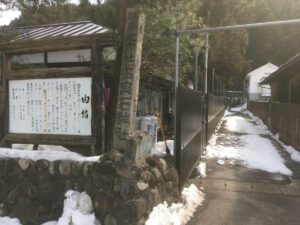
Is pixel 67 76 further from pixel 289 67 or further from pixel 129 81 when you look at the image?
pixel 289 67

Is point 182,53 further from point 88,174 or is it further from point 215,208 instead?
point 88,174

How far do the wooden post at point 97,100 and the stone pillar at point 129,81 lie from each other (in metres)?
0.39

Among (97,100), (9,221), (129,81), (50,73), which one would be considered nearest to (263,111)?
(129,81)

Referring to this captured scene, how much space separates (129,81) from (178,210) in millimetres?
2335

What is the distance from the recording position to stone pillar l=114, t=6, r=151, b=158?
3.78m

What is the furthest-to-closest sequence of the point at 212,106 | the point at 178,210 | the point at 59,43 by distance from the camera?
the point at 212,106 < the point at 59,43 < the point at 178,210

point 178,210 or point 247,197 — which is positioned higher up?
point 178,210

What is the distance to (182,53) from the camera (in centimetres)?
877

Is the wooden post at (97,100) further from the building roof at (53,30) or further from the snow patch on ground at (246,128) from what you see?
the snow patch on ground at (246,128)

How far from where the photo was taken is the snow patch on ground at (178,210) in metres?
3.57

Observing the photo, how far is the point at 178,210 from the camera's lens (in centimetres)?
412

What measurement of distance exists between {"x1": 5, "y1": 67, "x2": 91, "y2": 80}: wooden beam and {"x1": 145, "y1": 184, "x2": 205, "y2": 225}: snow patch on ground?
8.21 feet

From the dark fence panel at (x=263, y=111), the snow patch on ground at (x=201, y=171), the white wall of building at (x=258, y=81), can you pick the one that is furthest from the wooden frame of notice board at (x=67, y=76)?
the white wall of building at (x=258, y=81)

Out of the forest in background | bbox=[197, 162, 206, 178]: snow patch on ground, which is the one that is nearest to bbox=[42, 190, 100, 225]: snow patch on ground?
bbox=[197, 162, 206, 178]: snow patch on ground
